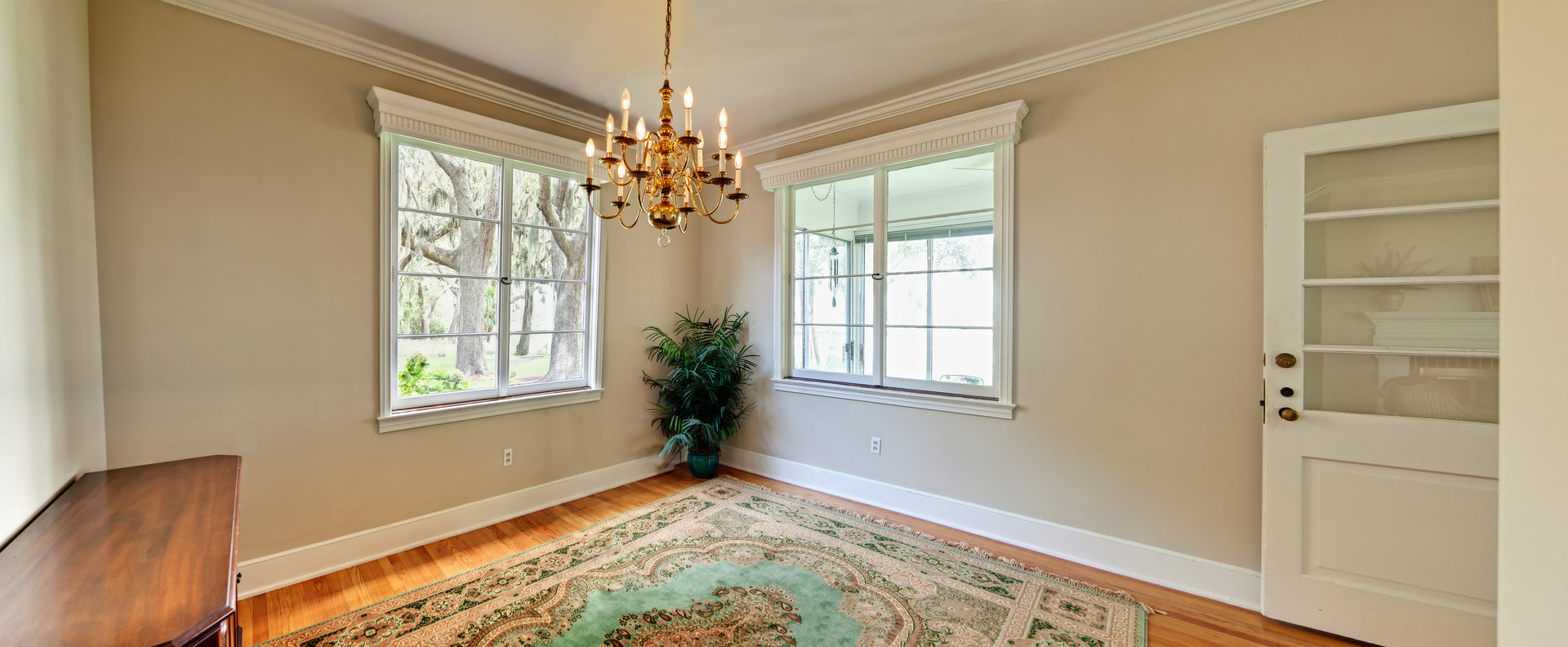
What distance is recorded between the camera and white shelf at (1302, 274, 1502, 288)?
182cm

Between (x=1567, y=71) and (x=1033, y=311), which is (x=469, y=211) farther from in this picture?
(x=1567, y=71)

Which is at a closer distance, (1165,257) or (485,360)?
(1165,257)

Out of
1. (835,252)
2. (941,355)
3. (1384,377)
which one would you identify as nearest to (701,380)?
(835,252)

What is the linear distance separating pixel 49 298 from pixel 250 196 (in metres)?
0.86

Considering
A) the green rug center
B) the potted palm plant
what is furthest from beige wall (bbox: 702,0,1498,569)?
the potted palm plant

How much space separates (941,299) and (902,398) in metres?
0.63

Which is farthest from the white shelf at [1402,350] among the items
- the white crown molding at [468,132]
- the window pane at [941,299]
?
the white crown molding at [468,132]

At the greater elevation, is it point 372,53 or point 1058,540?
point 372,53

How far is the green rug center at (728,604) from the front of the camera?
2047 millimetres

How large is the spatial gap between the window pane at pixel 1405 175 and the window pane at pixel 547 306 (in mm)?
3674

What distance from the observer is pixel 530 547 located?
2.77 meters

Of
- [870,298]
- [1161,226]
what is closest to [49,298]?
[870,298]

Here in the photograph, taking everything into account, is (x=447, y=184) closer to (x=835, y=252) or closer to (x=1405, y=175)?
(x=835, y=252)

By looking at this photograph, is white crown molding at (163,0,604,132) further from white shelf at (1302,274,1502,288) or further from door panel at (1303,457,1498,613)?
door panel at (1303,457,1498,613)
